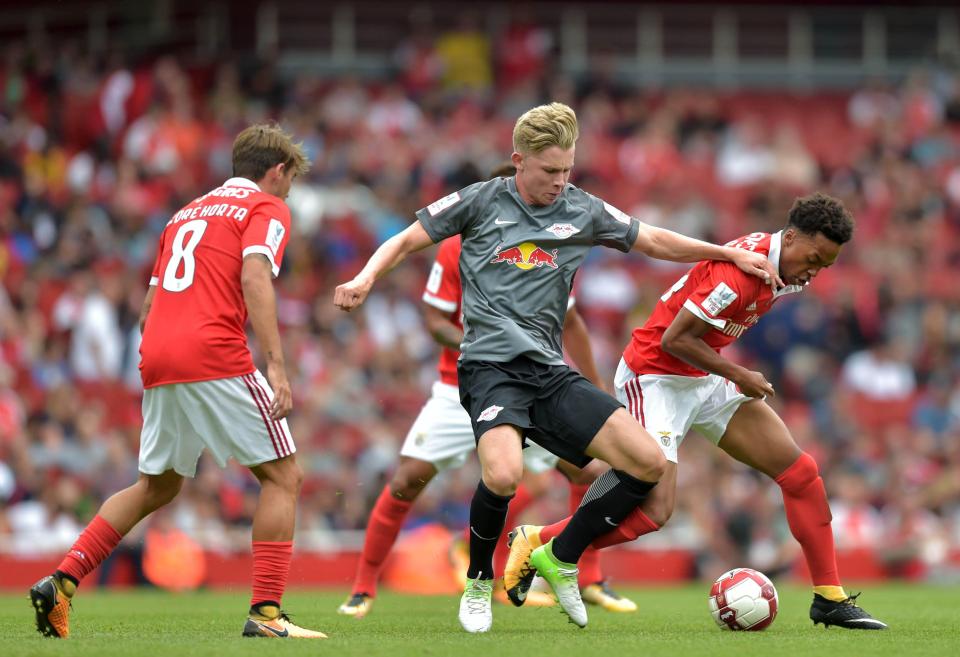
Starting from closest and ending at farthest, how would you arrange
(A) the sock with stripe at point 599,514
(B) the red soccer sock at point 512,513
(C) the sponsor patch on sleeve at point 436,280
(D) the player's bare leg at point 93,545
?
(D) the player's bare leg at point 93,545
(A) the sock with stripe at point 599,514
(C) the sponsor patch on sleeve at point 436,280
(B) the red soccer sock at point 512,513

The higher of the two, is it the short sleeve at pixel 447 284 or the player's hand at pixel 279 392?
the short sleeve at pixel 447 284

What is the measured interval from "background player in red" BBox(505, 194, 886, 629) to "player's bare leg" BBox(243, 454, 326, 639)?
117cm

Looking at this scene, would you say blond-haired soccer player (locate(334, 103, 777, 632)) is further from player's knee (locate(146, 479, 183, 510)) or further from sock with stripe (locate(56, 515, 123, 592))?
sock with stripe (locate(56, 515, 123, 592))

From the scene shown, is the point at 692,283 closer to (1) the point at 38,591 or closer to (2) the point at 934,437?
(1) the point at 38,591

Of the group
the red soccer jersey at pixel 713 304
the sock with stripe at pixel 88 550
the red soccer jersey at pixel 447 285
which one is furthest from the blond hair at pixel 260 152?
the red soccer jersey at pixel 713 304

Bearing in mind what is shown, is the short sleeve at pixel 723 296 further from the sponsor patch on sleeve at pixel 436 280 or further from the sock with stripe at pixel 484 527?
the sponsor patch on sleeve at pixel 436 280

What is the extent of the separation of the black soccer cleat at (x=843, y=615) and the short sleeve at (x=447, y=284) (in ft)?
9.34

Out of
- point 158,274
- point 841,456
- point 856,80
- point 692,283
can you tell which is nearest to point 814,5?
point 856,80

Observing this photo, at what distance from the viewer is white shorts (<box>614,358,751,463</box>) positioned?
7523 mm

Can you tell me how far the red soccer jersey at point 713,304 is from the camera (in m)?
7.18

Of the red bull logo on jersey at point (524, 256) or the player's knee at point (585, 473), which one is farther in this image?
the player's knee at point (585, 473)

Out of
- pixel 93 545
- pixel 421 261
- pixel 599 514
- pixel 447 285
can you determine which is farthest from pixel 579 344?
pixel 421 261

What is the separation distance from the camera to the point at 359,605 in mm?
8703

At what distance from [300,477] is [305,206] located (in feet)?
33.2
